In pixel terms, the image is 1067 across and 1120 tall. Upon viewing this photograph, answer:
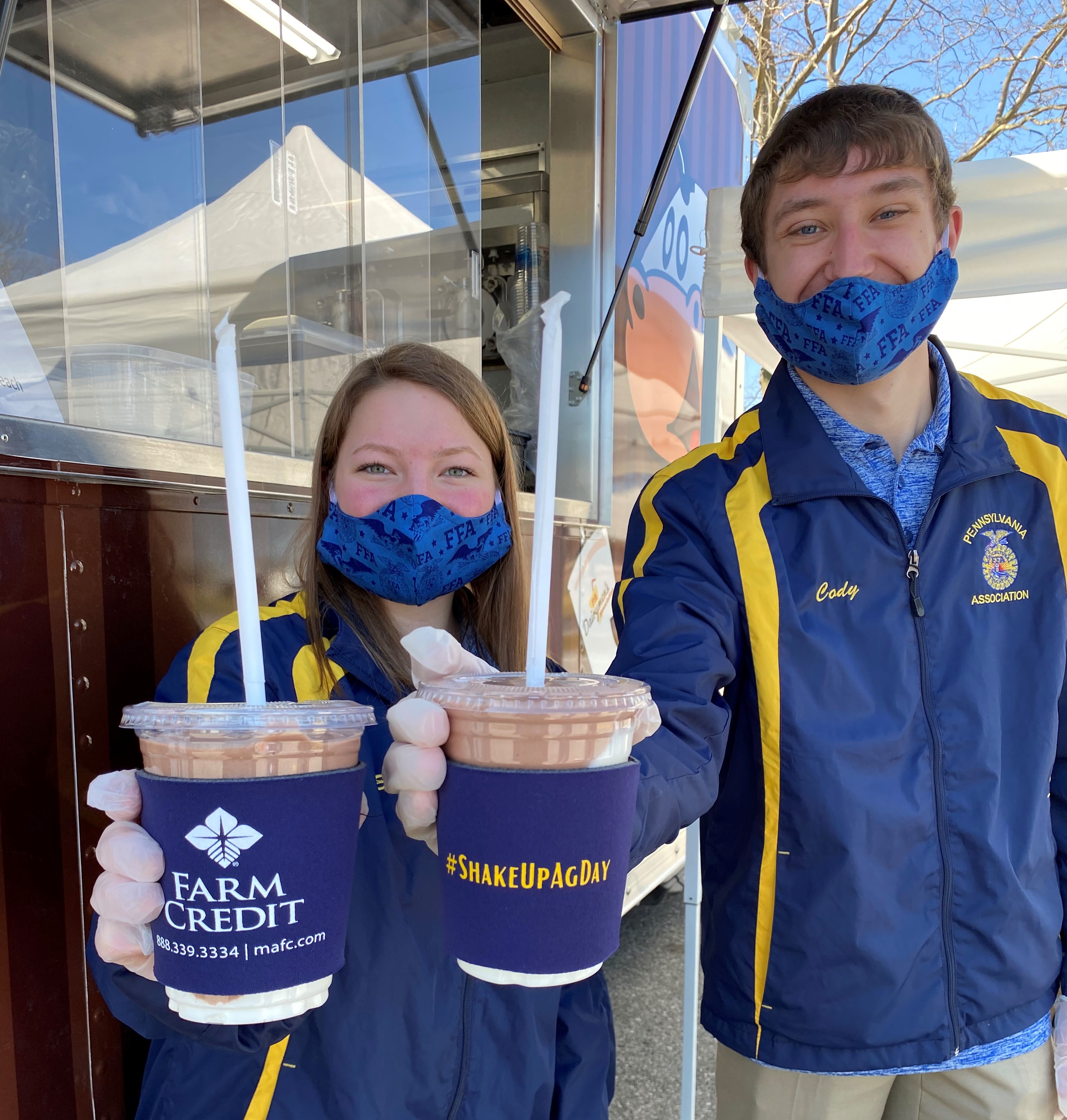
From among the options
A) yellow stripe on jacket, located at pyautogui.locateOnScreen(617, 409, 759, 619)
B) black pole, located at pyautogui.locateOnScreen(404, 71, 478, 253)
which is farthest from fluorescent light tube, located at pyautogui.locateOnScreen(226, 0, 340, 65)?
yellow stripe on jacket, located at pyautogui.locateOnScreen(617, 409, 759, 619)

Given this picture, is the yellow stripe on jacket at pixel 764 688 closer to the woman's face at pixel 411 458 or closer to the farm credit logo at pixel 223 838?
the woman's face at pixel 411 458

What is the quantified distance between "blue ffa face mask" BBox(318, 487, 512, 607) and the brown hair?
72 cm

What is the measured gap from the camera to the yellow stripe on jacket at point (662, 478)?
1.46 meters

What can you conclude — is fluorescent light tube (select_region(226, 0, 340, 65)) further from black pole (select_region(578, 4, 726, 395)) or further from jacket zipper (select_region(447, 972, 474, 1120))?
jacket zipper (select_region(447, 972, 474, 1120))

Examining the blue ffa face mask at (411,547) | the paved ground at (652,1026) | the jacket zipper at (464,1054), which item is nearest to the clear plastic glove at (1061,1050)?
the jacket zipper at (464,1054)

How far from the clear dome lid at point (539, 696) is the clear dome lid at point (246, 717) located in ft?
0.27

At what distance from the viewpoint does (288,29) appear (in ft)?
8.65

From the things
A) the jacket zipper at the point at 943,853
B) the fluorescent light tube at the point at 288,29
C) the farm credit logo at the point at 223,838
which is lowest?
the jacket zipper at the point at 943,853

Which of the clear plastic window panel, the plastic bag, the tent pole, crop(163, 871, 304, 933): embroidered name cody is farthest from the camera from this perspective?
the plastic bag

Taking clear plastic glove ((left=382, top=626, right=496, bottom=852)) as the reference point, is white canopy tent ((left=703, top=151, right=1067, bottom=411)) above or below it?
above

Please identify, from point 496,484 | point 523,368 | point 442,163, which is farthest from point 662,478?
point 523,368

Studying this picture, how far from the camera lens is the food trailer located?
146 cm

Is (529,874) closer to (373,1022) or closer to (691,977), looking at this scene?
(373,1022)

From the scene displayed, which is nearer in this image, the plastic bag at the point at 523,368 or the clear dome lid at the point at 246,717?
the clear dome lid at the point at 246,717
